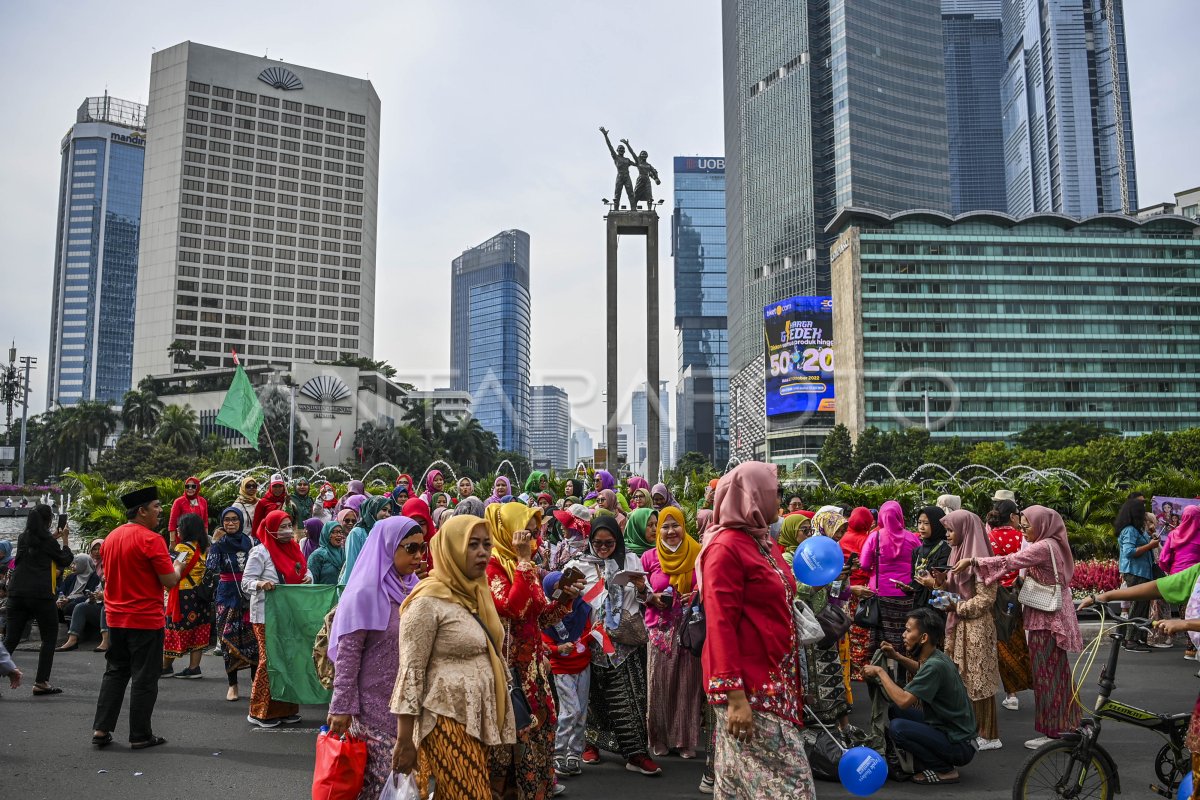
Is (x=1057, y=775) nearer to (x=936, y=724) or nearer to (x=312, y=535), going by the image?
(x=936, y=724)

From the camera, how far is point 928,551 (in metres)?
6.45

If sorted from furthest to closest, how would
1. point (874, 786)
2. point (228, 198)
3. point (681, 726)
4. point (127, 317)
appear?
point (127, 317)
point (228, 198)
point (681, 726)
point (874, 786)

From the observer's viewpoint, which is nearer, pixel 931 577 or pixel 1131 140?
pixel 931 577

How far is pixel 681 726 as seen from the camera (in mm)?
5465

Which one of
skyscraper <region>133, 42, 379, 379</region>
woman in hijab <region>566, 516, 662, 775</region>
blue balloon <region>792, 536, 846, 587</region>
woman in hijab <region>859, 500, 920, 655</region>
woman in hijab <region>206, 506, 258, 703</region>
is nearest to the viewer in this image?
blue balloon <region>792, 536, 846, 587</region>

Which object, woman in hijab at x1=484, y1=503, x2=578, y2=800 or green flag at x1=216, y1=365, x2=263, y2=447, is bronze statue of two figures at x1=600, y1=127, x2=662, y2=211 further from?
woman in hijab at x1=484, y1=503, x2=578, y2=800

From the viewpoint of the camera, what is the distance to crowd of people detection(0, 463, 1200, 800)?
309 cm

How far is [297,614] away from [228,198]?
10489 centimetres

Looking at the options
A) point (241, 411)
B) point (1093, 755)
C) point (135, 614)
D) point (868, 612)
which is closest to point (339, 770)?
point (135, 614)

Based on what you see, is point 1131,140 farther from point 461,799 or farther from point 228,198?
point 461,799

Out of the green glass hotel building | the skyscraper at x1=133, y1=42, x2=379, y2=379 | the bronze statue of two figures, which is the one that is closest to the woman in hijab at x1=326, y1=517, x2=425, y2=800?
the bronze statue of two figures

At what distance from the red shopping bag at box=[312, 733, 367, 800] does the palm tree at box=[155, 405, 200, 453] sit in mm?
62651

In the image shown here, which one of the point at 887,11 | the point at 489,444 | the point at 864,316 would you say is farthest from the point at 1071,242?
the point at 489,444

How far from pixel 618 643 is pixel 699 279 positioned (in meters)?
169
